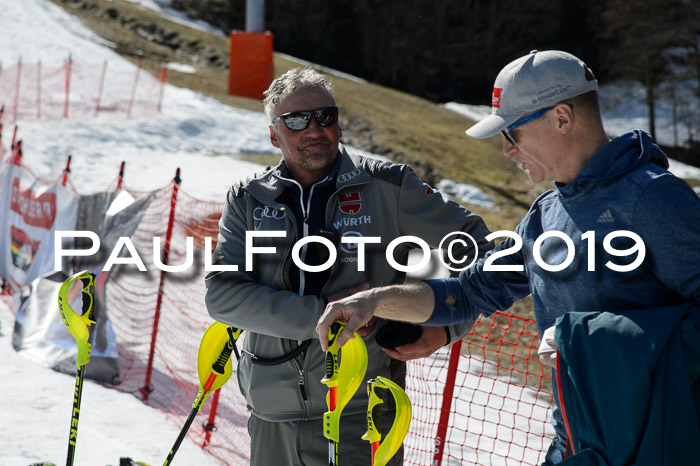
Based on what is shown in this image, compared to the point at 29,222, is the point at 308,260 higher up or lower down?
higher up

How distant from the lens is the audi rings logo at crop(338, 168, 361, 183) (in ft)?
9.75

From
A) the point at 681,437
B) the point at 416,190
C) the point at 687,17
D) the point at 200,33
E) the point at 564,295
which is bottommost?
the point at 681,437

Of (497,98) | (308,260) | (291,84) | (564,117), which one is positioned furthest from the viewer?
(291,84)

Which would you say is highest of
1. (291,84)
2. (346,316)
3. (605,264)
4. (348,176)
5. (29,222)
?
(291,84)

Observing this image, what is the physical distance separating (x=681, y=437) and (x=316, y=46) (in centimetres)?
5032

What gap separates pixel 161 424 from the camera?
5.57m

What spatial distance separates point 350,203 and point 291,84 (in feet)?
1.80

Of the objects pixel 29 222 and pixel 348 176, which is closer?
pixel 348 176

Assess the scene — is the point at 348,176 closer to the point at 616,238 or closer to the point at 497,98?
the point at 497,98

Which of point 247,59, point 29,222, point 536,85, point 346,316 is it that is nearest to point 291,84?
point 346,316

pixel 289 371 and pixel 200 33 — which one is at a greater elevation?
pixel 200 33

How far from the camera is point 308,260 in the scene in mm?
2928

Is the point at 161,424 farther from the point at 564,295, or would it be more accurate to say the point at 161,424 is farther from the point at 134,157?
the point at 134,157

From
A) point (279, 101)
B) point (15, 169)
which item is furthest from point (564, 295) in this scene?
point (15, 169)
